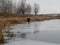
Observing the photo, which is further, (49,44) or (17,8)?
(17,8)

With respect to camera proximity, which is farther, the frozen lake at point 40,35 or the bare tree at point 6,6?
the bare tree at point 6,6

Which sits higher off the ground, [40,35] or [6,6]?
[40,35]

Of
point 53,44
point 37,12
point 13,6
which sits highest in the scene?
point 53,44

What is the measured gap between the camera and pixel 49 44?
9.02 metres

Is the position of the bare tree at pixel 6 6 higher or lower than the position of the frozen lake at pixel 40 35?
lower

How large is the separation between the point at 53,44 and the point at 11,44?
2060 mm

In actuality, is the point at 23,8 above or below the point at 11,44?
below

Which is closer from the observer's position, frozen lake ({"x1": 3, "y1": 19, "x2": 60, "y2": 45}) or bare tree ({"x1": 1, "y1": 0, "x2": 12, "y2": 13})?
frozen lake ({"x1": 3, "y1": 19, "x2": 60, "y2": 45})

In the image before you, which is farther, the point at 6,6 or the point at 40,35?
the point at 6,6

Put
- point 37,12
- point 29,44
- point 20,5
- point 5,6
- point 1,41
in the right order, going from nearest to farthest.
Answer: point 29,44 < point 1,41 < point 5,6 < point 20,5 < point 37,12

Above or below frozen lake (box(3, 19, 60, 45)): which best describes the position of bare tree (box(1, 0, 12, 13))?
below

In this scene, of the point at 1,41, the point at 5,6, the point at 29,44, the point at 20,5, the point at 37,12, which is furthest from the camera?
the point at 37,12

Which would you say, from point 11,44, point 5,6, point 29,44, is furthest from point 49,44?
point 5,6

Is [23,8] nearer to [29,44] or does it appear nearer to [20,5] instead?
[20,5]
